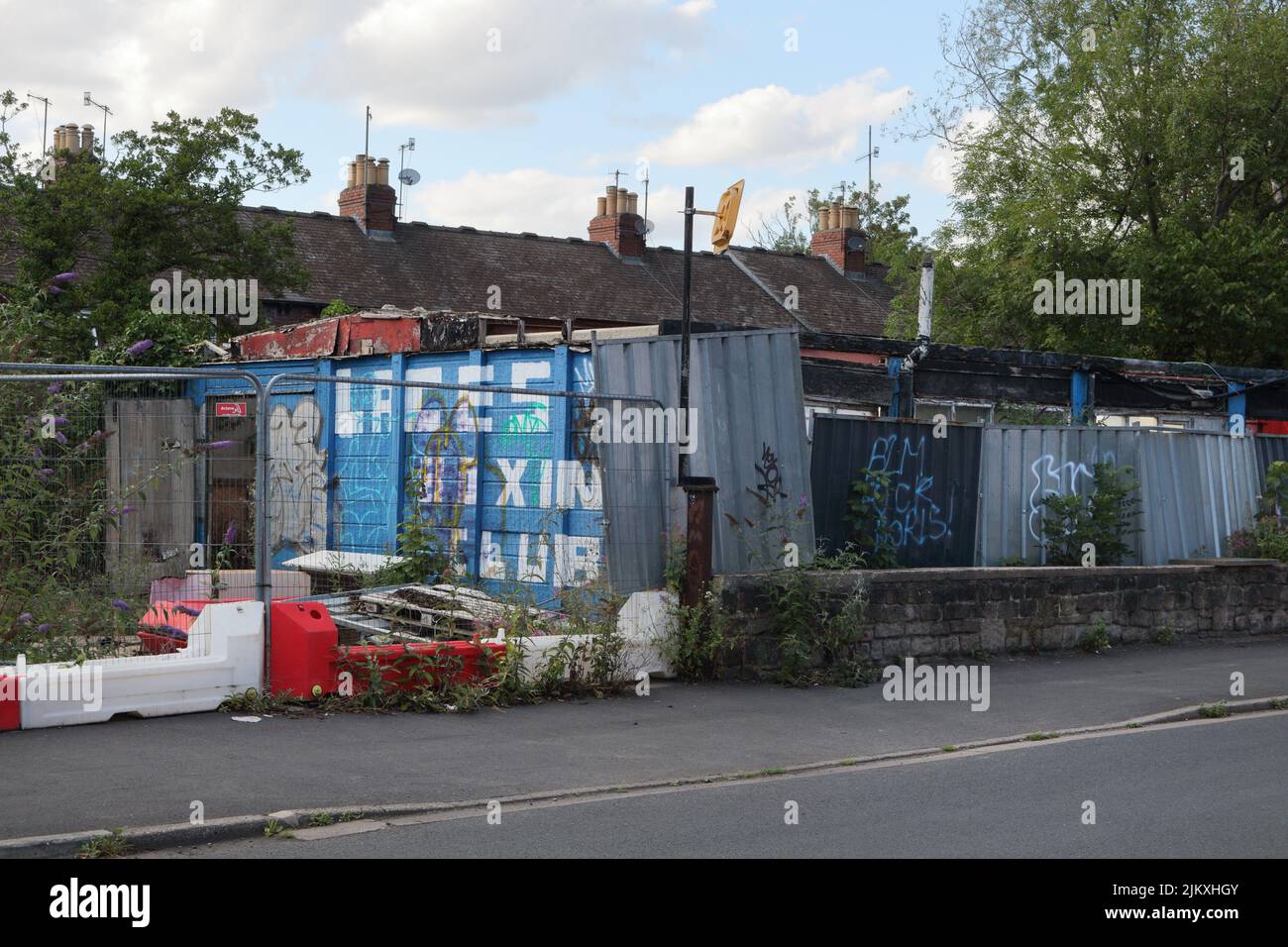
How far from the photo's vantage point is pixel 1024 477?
1466cm

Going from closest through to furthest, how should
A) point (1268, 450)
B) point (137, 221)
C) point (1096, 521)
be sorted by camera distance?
1. point (1096, 521)
2. point (1268, 450)
3. point (137, 221)

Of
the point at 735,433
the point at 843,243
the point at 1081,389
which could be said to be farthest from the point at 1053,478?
the point at 843,243

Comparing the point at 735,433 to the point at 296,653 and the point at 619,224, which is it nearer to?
the point at 296,653

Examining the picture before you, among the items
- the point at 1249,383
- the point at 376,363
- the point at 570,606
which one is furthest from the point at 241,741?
the point at 1249,383

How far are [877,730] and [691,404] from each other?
10.9 feet

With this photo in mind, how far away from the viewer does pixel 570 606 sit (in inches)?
422

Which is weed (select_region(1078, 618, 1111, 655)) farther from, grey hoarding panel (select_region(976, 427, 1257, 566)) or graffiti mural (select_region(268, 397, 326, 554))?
graffiti mural (select_region(268, 397, 326, 554))

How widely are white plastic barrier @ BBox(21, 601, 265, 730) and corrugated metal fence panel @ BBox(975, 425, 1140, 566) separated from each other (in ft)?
26.3

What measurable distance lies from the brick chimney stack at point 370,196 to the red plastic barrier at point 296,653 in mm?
29496

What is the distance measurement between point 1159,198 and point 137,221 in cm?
Answer: 1934

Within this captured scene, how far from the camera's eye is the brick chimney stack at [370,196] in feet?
123

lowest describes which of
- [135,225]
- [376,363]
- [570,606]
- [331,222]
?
[570,606]

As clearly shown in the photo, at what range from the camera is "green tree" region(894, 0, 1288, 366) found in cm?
2536
